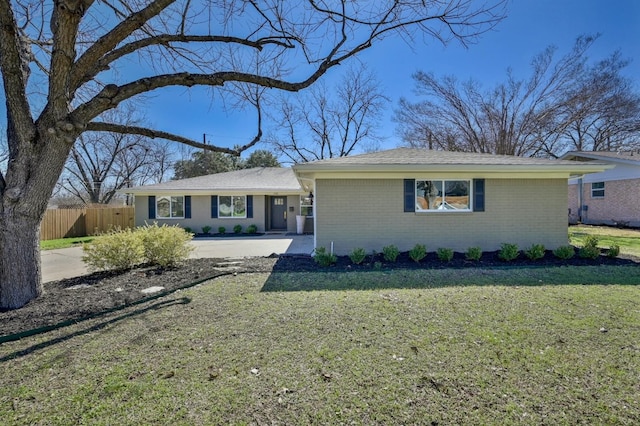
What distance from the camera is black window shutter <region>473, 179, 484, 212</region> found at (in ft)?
29.7

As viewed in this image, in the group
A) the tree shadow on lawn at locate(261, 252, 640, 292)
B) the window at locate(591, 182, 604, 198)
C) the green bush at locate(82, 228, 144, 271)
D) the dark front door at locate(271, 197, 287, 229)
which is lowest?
the tree shadow on lawn at locate(261, 252, 640, 292)

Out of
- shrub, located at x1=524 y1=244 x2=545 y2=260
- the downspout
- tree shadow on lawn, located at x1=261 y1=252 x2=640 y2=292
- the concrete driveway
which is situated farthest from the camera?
the downspout

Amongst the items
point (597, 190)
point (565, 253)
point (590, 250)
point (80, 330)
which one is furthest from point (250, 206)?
point (597, 190)

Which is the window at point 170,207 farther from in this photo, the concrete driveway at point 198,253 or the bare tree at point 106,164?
the bare tree at point 106,164

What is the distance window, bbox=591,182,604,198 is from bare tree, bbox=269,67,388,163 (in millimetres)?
14734

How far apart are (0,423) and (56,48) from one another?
435 cm

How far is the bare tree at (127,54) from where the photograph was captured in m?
4.29

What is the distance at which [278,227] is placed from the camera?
57.6ft

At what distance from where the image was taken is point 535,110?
23188 millimetres

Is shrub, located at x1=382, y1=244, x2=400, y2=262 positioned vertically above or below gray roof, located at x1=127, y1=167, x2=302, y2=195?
below

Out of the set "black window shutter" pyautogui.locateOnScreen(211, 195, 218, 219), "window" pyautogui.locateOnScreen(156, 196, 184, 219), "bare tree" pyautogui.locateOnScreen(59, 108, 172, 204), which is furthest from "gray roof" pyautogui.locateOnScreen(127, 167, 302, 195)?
"bare tree" pyautogui.locateOnScreen(59, 108, 172, 204)

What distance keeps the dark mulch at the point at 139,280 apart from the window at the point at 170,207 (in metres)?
9.35

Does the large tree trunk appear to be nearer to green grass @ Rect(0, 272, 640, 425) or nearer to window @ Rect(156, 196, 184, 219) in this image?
green grass @ Rect(0, 272, 640, 425)

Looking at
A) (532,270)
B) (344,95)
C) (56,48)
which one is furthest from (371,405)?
(344,95)
